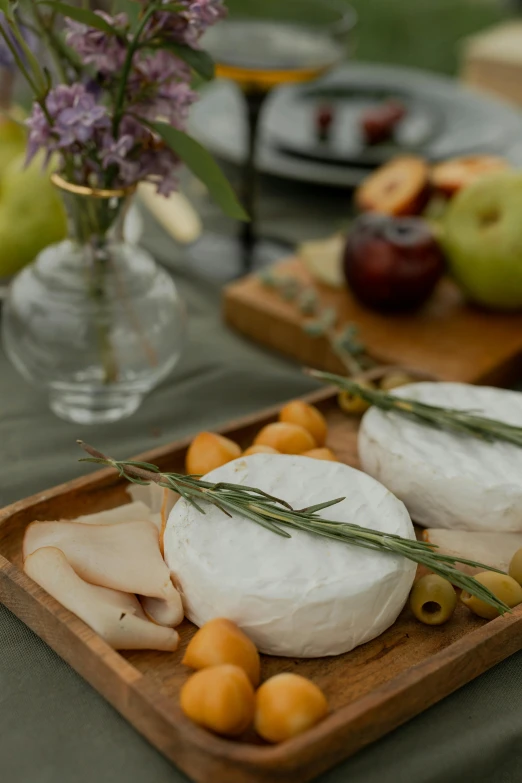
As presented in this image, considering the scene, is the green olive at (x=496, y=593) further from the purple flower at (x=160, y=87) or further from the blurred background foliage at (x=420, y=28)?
the blurred background foliage at (x=420, y=28)

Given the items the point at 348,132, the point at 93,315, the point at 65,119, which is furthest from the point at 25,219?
the point at 348,132

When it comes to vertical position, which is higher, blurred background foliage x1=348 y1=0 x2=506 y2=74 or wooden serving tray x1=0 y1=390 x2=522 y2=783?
wooden serving tray x1=0 y1=390 x2=522 y2=783

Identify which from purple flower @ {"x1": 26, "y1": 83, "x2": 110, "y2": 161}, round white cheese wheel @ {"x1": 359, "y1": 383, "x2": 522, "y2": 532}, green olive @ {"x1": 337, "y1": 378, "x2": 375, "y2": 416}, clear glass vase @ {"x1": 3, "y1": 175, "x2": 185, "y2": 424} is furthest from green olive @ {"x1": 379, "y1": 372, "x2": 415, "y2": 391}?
purple flower @ {"x1": 26, "y1": 83, "x2": 110, "y2": 161}

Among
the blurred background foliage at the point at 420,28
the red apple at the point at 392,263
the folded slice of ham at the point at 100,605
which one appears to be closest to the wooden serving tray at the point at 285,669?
the folded slice of ham at the point at 100,605

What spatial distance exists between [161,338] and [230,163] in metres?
0.93

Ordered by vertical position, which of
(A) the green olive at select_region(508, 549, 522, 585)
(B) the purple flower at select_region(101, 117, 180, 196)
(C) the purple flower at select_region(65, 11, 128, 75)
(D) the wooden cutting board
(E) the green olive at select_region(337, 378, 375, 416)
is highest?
(C) the purple flower at select_region(65, 11, 128, 75)

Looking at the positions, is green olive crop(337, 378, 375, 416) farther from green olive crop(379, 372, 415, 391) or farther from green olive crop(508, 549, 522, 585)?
green olive crop(508, 549, 522, 585)

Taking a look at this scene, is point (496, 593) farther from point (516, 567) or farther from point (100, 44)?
point (100, 44)

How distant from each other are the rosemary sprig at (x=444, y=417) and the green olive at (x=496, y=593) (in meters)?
0.20

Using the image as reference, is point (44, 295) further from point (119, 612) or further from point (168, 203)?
point (168, 203)

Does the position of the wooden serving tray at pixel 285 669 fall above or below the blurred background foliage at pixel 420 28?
above

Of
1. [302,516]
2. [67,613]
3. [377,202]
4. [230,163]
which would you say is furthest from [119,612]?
[230,163]

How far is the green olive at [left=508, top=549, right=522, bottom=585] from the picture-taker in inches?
35.6

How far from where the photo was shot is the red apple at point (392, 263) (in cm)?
149
